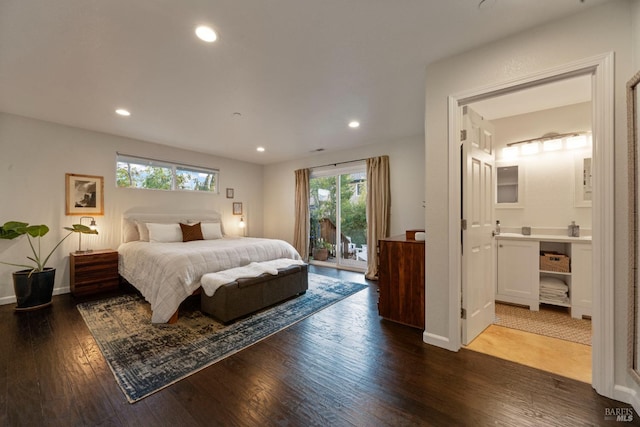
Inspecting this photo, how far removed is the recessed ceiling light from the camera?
180cm

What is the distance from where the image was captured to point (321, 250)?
5.88 m

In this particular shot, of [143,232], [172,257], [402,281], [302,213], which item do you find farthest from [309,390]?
[302,213]

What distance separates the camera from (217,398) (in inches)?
63.3

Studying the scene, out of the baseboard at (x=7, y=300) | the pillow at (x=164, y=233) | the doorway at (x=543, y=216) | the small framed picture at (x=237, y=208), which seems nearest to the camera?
the doorway at (x=543, y=216)

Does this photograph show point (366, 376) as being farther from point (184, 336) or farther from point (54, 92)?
point (54, 92)

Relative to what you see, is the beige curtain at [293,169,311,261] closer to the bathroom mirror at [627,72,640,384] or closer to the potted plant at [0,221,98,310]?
the potted plant at [0,221,98,310]

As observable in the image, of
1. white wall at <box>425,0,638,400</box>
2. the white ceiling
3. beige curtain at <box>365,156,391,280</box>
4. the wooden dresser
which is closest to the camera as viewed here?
white wall at <box>425,0,638,400</box>

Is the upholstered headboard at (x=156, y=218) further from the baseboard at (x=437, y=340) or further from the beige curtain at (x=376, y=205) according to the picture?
the baseboard at (x=437, y=340)

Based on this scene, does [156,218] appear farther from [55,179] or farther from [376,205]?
[376,205]

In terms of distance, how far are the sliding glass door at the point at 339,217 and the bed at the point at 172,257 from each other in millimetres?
1658

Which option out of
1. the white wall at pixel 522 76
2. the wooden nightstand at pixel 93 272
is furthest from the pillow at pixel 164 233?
the white wall at pixel 522 76

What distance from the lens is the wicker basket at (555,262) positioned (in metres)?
2.87

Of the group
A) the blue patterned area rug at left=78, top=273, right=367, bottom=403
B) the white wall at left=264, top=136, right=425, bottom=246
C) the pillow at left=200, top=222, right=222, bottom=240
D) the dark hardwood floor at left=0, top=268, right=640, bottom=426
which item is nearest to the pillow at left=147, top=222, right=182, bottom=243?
→ the pillow at left=200, top=222, right=222, bottom=240

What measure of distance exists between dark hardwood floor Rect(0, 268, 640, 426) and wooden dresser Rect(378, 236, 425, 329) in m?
0.29
